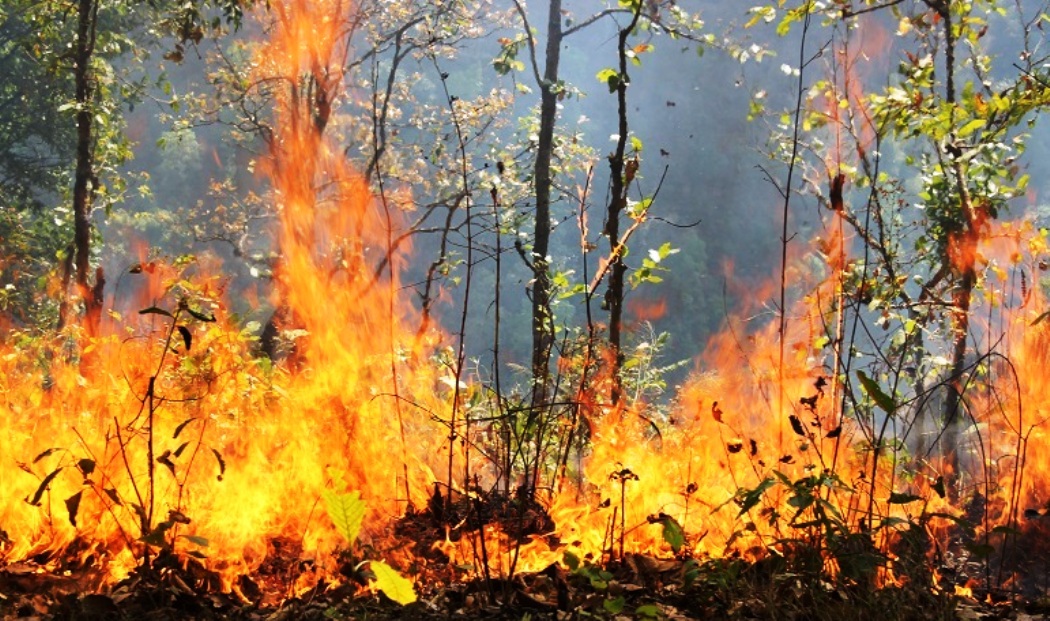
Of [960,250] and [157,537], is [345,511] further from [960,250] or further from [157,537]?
[960,250]

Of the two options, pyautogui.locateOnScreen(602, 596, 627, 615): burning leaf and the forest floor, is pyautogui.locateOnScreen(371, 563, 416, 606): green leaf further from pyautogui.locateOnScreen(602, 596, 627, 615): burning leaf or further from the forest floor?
pyautogui.locateOnScreen(602, 596, 627, 615): burning leaf

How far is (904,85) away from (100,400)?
3.72 meters

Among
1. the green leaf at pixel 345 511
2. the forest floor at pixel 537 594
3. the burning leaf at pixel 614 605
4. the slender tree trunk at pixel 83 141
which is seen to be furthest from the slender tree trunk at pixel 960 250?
the slender tree trunk at pixel 83 141

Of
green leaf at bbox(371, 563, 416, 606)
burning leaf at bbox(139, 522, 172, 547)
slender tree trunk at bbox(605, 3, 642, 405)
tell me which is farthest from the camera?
slender tree trunk at bbox(605, 3, 642, 405)

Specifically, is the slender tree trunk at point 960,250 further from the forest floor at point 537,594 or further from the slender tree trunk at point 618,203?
the forest floor at point 537,594

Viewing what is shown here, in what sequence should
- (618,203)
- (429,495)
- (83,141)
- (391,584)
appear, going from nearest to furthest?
(391,584)
(429,495)
(618,203)
(83,141)

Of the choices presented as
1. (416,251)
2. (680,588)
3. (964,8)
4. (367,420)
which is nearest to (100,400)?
(367,420)

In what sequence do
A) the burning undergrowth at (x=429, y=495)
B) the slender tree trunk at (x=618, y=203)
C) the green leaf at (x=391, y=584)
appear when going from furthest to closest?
the slender tree trunk at (x=618, y=203)
the burning undergrowth at (x=429, y=495)
the green leaf at (x=391, y=584)

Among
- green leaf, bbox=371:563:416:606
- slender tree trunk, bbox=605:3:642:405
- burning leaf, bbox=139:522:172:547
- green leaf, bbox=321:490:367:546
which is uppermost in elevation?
slender tree trunk, bbox=605:3:642:405

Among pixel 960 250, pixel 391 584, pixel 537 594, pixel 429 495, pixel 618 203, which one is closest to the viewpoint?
pixel 391 584

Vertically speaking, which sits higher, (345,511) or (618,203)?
(618,203)

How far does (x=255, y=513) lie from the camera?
259 centimetres

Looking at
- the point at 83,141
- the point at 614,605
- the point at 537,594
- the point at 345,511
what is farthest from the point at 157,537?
the point at 83,141

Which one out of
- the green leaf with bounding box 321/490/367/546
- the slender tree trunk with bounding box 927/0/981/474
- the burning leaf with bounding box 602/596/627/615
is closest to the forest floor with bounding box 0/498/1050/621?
the burning leaf with bounding box 602/596/627/615
